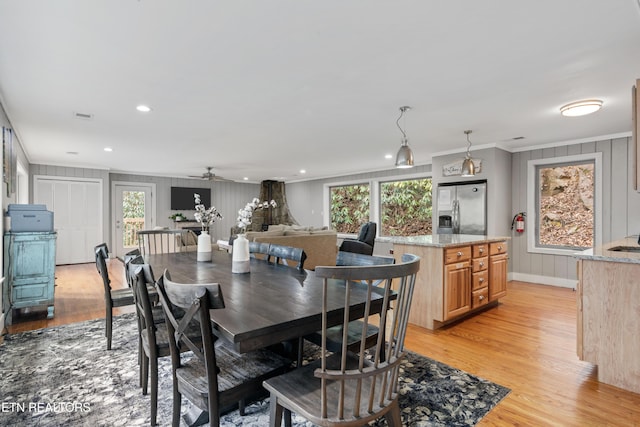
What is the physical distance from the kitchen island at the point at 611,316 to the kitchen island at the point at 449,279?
3.39 ft

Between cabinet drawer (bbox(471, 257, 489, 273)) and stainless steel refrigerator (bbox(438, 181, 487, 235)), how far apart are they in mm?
1700

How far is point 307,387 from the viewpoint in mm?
1269

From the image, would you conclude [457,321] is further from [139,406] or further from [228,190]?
[228,190]

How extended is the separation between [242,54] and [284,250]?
1462mm

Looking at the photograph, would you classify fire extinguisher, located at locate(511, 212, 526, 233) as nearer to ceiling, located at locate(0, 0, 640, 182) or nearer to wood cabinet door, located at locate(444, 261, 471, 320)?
ceiling, located at locate(0, 0, 640, 182)

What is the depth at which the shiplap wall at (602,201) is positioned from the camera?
446 centimetres

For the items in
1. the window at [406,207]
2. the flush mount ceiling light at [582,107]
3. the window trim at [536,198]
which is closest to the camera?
the flush mount ceiling light at [582,107]

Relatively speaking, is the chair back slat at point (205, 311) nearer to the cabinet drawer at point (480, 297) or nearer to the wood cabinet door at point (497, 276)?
the cabinet drawer at point (480, 297)

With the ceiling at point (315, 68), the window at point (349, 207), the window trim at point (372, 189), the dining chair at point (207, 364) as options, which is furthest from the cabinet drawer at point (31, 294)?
the window at point (349, 207)

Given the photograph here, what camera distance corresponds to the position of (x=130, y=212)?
8500mm

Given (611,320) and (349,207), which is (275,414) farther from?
(349,207)

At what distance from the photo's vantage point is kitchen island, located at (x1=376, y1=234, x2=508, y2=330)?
3174 millimetres

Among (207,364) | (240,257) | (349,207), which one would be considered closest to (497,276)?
(240,257)

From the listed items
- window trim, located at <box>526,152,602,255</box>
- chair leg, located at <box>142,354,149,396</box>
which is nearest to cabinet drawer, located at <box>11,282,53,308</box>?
chair leg, located at <box>142,354,149,396</box>
